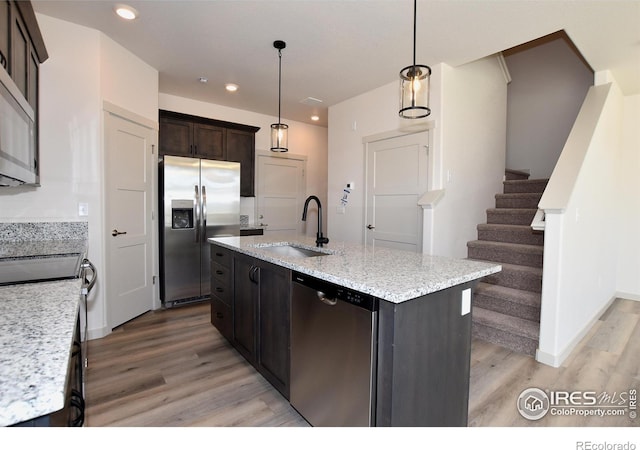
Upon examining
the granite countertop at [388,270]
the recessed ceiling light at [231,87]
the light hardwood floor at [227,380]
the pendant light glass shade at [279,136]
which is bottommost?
the light hardwood floor at [227,380]

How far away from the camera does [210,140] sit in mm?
4375

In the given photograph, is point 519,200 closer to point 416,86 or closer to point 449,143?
point 449,143

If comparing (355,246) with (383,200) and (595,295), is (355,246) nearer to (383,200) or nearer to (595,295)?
(383,200)

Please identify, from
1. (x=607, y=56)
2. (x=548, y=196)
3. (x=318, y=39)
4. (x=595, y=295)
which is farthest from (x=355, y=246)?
(x=607, y=56)

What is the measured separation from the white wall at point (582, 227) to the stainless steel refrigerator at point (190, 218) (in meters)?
3.47

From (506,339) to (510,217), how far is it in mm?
1801

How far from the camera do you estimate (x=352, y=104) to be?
4.47 metres

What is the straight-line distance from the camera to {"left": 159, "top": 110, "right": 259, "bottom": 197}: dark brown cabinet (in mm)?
4039

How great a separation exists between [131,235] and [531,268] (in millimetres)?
4170

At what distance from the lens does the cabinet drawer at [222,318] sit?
2.66m

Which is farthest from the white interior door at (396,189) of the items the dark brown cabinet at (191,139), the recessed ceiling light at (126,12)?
the recessed ceiling light at (126,12)

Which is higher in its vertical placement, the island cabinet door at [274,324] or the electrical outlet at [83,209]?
the electrical outlet at [83,209]

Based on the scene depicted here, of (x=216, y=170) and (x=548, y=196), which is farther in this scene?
(x=216, y=170)

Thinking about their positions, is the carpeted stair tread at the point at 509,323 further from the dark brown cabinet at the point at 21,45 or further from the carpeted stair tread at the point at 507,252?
the dark brown cabinet at the point at 21,45
